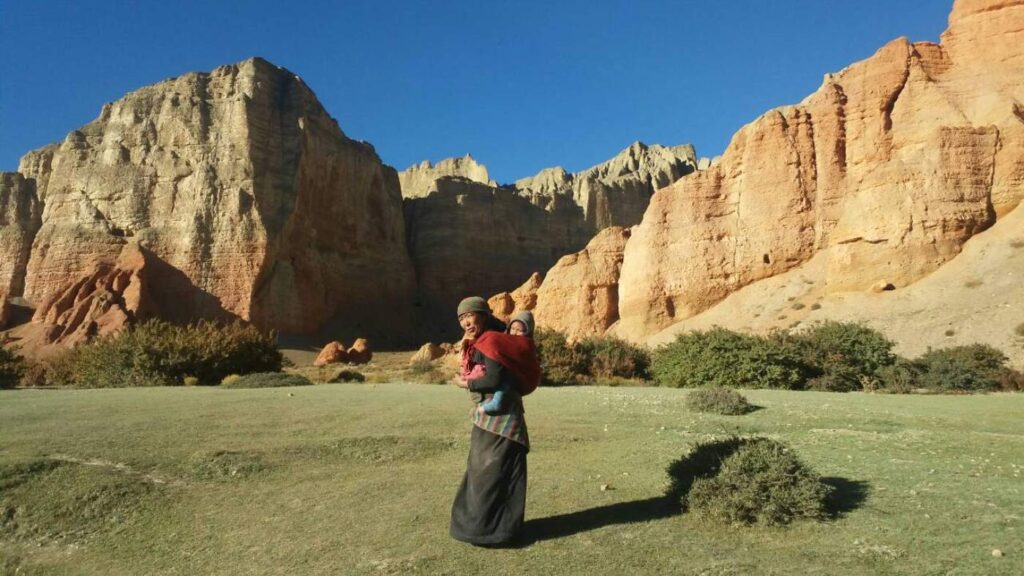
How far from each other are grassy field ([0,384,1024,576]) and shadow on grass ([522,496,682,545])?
22mm

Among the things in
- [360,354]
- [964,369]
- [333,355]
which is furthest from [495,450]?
[360,354]

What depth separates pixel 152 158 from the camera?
46.0 meters

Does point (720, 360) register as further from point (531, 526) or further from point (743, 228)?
point (743, 228)

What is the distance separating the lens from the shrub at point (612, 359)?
20.5 m

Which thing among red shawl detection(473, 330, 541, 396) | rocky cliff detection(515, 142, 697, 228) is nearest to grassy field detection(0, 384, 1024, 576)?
red shawl detection(473, 330, 541, 396)

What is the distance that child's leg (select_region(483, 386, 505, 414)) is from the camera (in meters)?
4.39

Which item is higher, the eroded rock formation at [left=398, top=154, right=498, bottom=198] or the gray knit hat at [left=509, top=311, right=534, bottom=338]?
the eroded rock formation at [left=398, top=154, right=498, bottom=198]

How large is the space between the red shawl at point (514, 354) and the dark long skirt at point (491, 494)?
0.42m

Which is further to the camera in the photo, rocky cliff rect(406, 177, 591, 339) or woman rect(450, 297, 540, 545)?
rocky cliff rect(406, 177, 591, 339)

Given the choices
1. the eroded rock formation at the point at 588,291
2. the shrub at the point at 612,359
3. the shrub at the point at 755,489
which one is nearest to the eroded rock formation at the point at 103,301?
the eroded rock formation at the point at 588,291

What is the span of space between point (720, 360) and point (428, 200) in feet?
162

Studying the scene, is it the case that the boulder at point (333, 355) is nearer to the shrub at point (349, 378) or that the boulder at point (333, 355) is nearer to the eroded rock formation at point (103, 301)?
the eroded rock formation at point (103, 301)

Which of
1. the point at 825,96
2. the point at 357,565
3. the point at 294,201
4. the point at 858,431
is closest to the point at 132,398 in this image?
the point at 357,565

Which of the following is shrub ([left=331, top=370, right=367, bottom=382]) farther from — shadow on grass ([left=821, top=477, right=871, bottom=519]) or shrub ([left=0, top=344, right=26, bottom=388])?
shadow on grass ([left=821, top=477, right=871, bottom=519])
